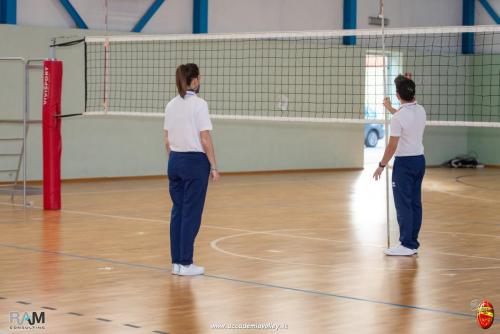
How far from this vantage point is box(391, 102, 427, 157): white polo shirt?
7.55 m

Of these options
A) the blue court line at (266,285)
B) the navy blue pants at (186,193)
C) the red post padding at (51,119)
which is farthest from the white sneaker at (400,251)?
the red post padding at (51,119)

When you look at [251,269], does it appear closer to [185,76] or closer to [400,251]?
[400,251]

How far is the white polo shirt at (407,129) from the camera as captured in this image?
755 centimetres

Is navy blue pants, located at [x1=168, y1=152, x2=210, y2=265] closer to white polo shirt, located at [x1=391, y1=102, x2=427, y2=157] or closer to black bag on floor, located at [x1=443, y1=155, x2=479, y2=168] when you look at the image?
white polo shirt, located at [x1=391, y1=102, x2=427, y2=157]

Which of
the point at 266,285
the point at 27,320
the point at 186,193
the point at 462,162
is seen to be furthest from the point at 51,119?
the point at 462,162

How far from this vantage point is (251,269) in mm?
7098

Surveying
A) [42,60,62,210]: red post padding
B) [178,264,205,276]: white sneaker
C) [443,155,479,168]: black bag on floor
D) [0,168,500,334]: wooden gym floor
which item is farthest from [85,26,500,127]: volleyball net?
[178,264,205,276]: white sneaker

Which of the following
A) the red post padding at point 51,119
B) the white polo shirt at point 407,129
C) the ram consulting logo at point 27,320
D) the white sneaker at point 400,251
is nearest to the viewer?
the ram consulting logo at point 27,320

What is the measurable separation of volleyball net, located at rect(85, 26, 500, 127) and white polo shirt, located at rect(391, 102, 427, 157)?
6618mm

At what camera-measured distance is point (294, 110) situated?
19.4m

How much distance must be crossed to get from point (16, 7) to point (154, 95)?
313 cm

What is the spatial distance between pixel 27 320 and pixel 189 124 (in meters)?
1.94

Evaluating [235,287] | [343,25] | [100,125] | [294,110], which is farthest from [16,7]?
[235,287]

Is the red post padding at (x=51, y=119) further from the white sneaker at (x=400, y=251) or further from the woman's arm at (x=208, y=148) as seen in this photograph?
the woman's arm at (x=208, y=148)
